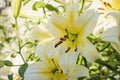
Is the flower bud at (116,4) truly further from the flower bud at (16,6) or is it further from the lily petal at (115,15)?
the flower bud at (16,6)

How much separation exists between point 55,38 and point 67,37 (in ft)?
0.13

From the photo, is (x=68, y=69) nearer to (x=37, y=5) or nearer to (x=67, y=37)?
(x=67, y=37)

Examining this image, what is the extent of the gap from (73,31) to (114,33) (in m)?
0.11

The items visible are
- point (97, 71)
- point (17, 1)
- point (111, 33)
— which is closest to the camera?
point (111, 33)

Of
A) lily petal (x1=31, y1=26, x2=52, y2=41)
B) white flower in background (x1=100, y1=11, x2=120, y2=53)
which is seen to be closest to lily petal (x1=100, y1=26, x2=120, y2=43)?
white flower in background (x1=100, y1=11, x2=120, y2=53)

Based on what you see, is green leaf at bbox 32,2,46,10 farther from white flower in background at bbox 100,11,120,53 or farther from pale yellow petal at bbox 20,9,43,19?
white flower in background at bbox 100,11,120,53

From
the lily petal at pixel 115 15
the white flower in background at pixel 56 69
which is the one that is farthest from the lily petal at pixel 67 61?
A: the lily petal at pixel 115 15

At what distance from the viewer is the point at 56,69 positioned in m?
0.90

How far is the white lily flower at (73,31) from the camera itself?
81cm

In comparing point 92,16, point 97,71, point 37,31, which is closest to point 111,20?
point 92,16

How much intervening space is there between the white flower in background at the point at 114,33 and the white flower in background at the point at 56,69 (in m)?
0.08

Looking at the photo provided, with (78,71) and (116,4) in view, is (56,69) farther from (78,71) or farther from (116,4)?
(116,4)

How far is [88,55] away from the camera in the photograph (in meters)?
0.81

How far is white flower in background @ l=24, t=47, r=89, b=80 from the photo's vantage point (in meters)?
0.82
